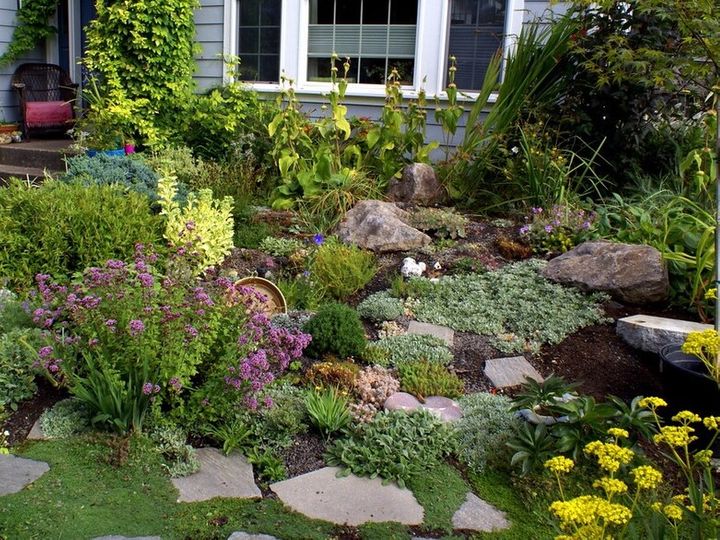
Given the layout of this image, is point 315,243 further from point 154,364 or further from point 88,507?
point 88,507

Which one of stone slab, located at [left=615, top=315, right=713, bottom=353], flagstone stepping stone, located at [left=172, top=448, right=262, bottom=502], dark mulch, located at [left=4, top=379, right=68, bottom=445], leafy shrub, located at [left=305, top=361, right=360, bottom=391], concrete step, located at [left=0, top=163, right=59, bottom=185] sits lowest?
flagstone stepping stone, located at [left=172, top=448, right=262, bottom=502]

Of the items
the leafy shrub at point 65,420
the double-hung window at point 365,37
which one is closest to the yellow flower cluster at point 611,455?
the leafy shrub at point 65,420

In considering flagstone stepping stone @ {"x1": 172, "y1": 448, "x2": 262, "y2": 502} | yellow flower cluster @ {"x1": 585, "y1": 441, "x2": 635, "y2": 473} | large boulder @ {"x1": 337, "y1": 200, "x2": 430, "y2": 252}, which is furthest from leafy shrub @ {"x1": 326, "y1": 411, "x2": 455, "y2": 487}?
large boulder @ {"x1": 337, "y1": 200, "x2": 430, "y2": 252}

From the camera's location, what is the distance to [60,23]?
9.91 metres

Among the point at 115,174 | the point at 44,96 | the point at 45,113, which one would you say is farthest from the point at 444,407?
the point at 44,96

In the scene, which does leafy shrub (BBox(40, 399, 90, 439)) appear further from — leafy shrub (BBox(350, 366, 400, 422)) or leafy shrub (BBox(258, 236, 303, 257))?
leafy shrub (BBox(258, 236, 303, 257))

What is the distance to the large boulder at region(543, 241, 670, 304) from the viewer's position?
14.5 feet

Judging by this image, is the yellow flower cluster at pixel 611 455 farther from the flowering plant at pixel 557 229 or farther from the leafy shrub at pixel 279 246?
the leafy shrub at pixel 279 246

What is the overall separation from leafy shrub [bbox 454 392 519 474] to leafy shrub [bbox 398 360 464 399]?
13 centimetres

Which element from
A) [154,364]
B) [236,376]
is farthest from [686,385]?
[154,364]

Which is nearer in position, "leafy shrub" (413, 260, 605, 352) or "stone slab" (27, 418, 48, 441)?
"stone slab" (27, 418, 48, 441)

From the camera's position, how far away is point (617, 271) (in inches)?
178

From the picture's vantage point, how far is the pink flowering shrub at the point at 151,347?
9.73 feet

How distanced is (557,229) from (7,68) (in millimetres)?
7901
